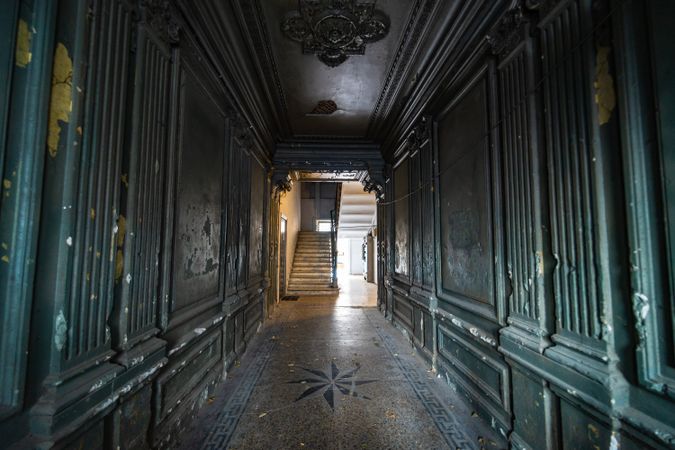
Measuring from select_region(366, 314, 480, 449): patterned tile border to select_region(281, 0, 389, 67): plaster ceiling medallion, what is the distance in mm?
3500

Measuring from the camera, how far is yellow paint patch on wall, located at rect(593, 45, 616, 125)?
1417mm

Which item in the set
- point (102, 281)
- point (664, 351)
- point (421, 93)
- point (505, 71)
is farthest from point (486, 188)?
point (102, 281)

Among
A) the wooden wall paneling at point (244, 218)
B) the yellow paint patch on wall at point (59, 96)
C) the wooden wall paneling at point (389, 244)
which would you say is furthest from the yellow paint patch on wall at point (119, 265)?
the wooden wall paneling at point (389, 244)

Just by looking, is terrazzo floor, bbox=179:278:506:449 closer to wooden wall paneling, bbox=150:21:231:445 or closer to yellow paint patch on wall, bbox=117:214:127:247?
wooden wall paneling, bbox=150:21:231:445

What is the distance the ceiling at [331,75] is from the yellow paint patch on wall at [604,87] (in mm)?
1804

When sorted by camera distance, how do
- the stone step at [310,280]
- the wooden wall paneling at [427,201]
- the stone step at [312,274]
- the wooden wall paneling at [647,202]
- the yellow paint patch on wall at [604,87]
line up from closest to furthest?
the wooden wall paneling at [647,202], the yellow paint patch on wall at [604,87], the wooden wall paneling at [427,201], the stone step at [310,280], the stone step at [312,274]

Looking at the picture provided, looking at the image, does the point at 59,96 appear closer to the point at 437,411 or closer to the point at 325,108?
the point at 437,411

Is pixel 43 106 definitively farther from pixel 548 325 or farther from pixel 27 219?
pixel 548 325

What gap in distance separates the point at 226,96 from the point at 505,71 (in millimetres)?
2588

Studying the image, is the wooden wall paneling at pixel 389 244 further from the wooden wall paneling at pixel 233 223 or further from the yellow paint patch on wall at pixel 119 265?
the yellow paint patch on wall at pixel 119 265

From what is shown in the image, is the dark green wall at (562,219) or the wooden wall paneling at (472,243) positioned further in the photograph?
the wooden wall paneling at (472,243)

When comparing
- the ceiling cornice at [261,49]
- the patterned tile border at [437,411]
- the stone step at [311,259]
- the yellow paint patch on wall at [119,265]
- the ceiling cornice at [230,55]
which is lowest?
the patterned tile border at [437,411]

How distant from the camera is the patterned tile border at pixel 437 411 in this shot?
7.16ft

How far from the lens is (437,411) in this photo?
2.57m
